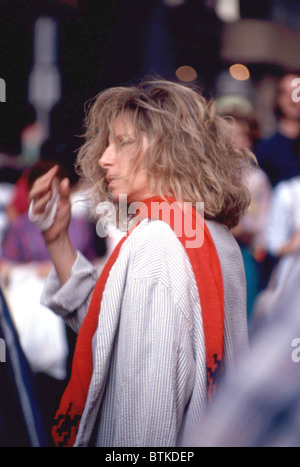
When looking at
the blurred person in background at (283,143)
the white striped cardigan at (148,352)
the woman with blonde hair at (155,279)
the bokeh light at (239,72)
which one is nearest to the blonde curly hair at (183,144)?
the woman with blonde hair at (155,279)

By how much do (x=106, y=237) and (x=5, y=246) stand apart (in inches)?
21.2

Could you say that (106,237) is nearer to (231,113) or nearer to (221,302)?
(231,113)

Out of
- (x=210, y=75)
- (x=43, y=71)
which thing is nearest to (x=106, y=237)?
(x=43, y=71)

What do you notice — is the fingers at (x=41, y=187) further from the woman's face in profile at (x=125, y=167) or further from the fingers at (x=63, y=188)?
the woman's face in profile at (x=125, y=167)

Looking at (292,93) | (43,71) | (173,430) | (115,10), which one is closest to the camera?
(173,430)

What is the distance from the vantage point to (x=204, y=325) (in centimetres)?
142

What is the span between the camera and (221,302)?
1462 mm

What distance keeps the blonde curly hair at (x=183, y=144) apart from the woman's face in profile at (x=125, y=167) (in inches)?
0.7

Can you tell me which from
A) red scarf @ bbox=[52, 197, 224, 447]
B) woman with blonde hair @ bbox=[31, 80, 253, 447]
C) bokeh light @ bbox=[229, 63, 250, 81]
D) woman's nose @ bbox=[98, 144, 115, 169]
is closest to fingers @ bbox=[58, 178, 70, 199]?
woman with blonde hair @ bbox=[31, 80, 253, 447]

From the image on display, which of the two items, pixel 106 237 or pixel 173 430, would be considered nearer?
pixel 173 430

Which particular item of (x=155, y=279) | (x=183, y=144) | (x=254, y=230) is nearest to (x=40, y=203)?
(x=183, y=144)

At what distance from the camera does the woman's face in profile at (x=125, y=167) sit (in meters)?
1.64
